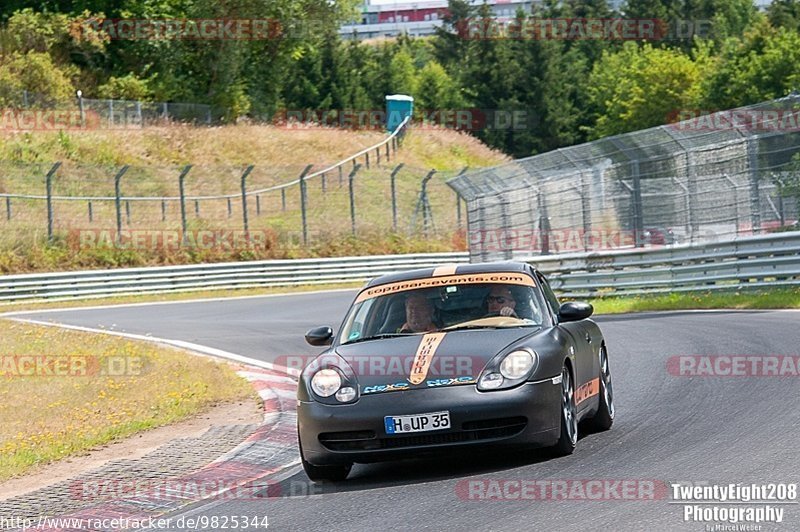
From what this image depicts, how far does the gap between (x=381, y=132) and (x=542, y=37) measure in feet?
85.6

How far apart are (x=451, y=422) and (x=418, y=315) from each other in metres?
1.44

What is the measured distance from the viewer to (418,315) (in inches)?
357

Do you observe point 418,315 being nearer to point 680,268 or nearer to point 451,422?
point 451,422

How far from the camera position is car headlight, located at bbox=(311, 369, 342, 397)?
815 cm

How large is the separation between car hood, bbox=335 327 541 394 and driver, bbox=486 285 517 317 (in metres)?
0.34

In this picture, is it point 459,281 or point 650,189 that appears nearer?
point 459,281

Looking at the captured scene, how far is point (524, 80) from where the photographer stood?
8831 cm

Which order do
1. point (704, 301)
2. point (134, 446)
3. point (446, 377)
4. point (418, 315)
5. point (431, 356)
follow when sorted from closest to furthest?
point (446, 377)
point (431, 356)
point (418, 315)
point (134, 446)
point (704, 301)

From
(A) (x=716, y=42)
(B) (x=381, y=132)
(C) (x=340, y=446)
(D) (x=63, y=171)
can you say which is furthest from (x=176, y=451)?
(A) (x=716, y=42)

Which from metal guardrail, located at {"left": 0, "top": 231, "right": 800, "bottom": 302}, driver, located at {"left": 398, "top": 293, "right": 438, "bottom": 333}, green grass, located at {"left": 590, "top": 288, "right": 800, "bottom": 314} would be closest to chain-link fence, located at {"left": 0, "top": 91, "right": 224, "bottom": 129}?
metal guardrail, located at {"left": 0, "top": 231, "right": 800, "bottom": 302}

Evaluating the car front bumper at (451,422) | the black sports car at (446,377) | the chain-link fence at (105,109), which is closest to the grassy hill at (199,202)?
the chain-link fence at (105,109)

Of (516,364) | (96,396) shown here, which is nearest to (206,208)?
(96,396)

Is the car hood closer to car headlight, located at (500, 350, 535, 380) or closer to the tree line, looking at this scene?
car headlight, located at (500, 350, 535, 380)

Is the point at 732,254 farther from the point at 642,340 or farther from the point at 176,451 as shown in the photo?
the point at 176,451
